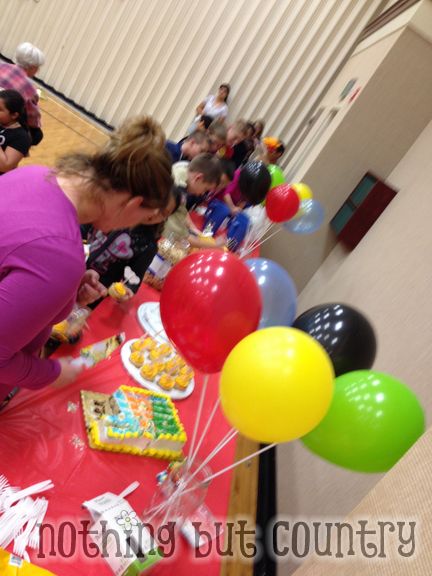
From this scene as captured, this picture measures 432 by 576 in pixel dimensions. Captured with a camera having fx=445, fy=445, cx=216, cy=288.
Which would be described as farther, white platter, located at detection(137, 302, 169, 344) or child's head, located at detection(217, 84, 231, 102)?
child's head, located at detection(217, 84, 231, 102)

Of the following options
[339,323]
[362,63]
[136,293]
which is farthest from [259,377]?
[362,63]

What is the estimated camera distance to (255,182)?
3.39 m

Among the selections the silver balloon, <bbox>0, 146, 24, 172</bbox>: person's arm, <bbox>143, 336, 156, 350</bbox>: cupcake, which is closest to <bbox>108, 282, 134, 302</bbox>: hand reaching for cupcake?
<bbox>143, 336, 156, 350</bbox>: cupcake

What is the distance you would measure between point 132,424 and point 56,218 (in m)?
0.71

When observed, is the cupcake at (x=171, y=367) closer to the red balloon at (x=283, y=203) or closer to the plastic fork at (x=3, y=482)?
the plastic fork at (x=3, y=482)

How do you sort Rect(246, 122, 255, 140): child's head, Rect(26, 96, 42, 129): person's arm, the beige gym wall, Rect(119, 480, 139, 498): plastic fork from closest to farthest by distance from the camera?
1. Rect(119, 480, 139, 498): plastic fork
2. Rect(26, 96, 42, 129): person's arm
3. Rect(246, 122, 255, 140): child's head
4. the beige gym wall

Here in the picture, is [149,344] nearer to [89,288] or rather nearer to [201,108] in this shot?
[89,288]

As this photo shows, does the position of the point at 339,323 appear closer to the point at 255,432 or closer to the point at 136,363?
the point at 255,432

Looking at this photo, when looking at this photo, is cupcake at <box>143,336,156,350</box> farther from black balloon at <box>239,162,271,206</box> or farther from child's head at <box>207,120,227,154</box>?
child's head at <box>207,120,227,154</box>

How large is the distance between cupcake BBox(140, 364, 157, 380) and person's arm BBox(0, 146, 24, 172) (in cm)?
146

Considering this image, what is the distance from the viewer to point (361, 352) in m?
1.18

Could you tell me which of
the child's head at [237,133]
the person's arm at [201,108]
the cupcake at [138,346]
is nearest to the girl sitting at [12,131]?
the cupcake at [138,346]

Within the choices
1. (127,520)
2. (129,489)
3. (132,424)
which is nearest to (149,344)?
(132,424)

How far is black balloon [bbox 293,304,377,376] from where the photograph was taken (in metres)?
1.14
